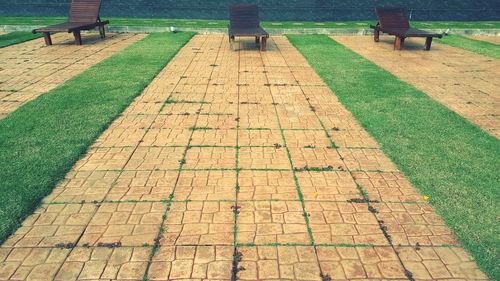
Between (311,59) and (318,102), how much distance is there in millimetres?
4012

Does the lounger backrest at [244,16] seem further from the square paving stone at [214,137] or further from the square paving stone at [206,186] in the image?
the square paving stone at [206,186]

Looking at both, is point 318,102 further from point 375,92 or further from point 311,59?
point 311,59

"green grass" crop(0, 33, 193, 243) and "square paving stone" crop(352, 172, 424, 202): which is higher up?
"green grass" crop(0, 33, 193, 243)

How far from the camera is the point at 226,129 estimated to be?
5.73 metres

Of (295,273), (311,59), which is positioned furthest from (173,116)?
(311,59)

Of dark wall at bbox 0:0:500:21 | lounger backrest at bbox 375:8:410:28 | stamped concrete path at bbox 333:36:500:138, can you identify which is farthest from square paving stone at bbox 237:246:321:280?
dark wall at bbox 0:0:500:21

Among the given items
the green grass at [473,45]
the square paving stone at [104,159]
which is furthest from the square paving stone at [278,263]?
the green grass at [473,45]

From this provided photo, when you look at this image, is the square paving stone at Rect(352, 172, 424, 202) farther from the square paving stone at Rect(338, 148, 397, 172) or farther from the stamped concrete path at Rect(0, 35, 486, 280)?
the square paving stone at Rect(338, 148, 397, 172)

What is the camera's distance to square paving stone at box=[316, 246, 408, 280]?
299 centimetres

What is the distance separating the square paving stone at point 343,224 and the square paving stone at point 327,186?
0.44ft

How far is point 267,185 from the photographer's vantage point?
13.9 feet

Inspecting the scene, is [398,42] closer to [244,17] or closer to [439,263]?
[244,17]

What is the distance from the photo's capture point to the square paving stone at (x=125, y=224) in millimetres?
3338

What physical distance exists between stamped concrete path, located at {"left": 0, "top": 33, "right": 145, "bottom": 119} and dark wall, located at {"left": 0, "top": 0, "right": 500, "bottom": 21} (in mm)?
4671
